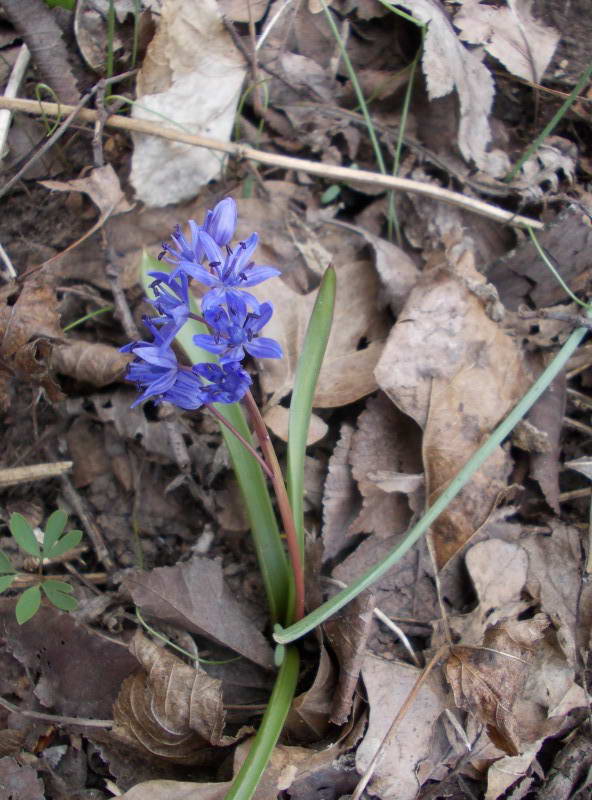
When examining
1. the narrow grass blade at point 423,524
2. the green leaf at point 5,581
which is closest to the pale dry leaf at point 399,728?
the narrow grass blade at point 423,524

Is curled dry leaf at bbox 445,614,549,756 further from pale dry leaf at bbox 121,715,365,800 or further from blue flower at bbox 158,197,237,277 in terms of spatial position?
blue flower at bbox 158,197,237,277

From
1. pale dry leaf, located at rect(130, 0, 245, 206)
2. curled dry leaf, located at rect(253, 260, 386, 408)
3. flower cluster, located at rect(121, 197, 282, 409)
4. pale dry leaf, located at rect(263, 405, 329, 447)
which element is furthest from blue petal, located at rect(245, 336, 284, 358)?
pale dry leaf, located at rect(130, 0, 245, 206)

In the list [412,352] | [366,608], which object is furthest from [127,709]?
[412,352]

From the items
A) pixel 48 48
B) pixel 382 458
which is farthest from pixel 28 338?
pixel 382 458

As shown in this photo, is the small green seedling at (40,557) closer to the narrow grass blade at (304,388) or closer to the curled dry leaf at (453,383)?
the narrow grass blade at (304,388)

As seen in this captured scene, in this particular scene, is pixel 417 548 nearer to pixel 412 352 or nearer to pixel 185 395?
pixel 412 352

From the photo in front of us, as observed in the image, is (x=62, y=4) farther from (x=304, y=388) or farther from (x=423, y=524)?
(x=423, y=524)
